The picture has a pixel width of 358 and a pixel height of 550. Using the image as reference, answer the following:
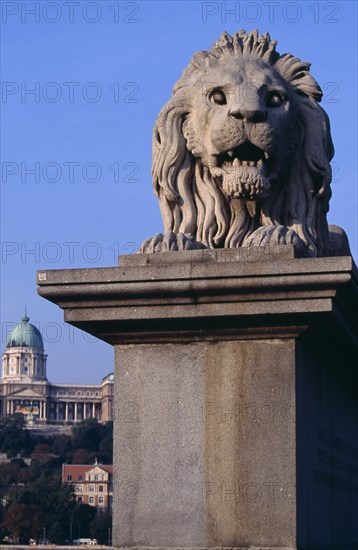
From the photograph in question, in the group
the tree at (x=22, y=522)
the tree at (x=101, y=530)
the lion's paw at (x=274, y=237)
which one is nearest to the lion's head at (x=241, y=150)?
the lion's paw at (x=274, y=237)

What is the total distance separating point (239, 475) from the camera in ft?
22.0

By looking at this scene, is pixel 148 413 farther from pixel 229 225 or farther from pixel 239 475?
pixel 229 225

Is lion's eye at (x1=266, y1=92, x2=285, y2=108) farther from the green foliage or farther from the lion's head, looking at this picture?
the green foliage

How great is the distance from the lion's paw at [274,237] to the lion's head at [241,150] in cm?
22

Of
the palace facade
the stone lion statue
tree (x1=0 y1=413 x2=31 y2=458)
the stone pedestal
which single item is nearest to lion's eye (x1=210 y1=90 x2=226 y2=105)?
the stone lion statue

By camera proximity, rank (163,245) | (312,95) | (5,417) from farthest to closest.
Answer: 1. (5,417)
2. (312,95)
3. (163,245)

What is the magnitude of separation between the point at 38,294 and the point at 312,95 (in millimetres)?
1996

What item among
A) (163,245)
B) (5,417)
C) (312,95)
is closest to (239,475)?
(163,245)

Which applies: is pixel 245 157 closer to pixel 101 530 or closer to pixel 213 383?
pixel 213 383

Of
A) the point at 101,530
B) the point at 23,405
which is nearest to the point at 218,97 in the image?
the point at 101,530

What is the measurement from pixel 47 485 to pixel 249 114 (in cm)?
13113

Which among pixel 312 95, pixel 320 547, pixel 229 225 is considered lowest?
pixel 320 547

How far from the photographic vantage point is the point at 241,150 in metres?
7.44

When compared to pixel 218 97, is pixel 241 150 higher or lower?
lower
